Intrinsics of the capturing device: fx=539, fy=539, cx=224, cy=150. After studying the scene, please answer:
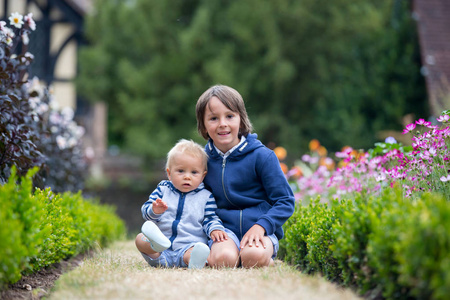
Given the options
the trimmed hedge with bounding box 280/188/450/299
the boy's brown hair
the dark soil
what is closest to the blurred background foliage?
the boy's brown hair

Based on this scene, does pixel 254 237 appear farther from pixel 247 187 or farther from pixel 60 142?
pixel 60 142

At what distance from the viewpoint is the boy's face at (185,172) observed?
3.79 metres

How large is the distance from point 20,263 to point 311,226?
1898 mm

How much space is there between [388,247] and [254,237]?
1.26m

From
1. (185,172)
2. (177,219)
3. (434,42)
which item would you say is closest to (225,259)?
(177,219)

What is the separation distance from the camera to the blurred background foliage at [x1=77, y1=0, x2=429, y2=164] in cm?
1277

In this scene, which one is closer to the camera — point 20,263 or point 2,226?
point 2,226

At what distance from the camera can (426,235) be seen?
2.19 meters

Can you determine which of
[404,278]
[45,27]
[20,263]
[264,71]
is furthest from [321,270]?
[45,27]

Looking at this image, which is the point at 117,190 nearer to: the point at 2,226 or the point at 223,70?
the point at 223,70

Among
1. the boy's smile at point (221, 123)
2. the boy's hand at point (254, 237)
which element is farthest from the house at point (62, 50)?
the boy's hand at point (254, 237)

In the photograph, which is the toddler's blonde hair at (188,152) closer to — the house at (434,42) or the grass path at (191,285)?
the grass path at (191,285)

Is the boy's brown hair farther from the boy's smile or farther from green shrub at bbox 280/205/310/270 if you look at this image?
green shrub at bbox 280/205/310/270

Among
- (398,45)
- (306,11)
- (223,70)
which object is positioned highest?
(306,11)
